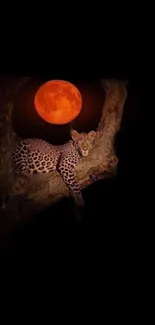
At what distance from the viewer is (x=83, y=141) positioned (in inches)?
174

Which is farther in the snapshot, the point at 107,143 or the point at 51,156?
the point at 51,156

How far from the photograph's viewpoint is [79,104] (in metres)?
3.99

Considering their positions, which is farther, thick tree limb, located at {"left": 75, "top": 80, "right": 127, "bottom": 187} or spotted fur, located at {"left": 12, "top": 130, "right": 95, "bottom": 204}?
spotted fur, located at {"left": 12, "top": 130, "right": 95, "bottom": 204}

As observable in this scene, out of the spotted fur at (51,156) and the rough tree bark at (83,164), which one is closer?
the rough tree bark at (83,164)

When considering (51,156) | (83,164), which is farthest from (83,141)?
(51,156)

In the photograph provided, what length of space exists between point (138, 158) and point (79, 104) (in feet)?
3.12

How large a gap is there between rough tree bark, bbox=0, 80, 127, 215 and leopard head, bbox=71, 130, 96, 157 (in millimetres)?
63

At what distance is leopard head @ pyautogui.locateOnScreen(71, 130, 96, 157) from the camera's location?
441 cm

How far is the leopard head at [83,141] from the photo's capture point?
14.5ft

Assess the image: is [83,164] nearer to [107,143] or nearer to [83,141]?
[83,141]

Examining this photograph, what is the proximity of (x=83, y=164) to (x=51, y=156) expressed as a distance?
16.0 inches

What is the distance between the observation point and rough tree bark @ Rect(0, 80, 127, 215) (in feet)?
13.8

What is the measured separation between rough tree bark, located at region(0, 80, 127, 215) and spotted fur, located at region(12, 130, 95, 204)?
0.07m

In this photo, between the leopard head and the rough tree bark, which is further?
the leopard head
